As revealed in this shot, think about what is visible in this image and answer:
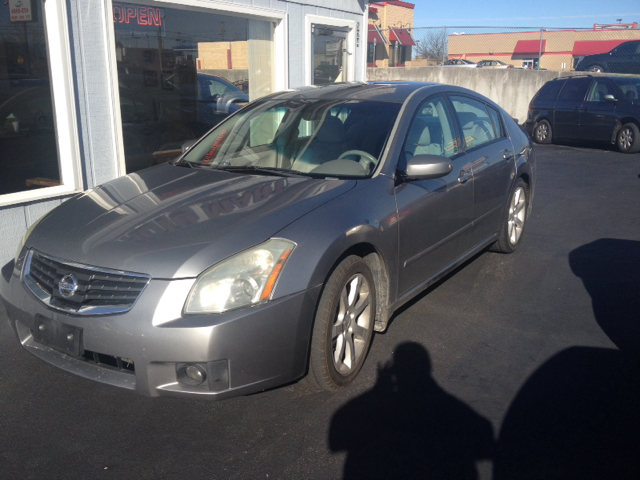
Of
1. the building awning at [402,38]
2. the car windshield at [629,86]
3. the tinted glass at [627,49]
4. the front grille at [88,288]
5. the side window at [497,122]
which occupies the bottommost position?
the front grille at [88,288]

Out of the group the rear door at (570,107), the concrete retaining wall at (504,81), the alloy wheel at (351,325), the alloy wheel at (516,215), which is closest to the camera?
the alloy wheel at (351,325)

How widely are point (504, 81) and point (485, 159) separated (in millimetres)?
14628

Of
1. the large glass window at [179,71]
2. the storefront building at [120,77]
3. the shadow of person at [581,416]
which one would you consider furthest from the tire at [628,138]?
the shadow of person at [581,416]

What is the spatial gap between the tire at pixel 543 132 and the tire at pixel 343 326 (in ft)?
40.0

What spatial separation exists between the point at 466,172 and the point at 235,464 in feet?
8.86

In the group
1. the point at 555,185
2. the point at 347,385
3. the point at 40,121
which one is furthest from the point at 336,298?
the point at 555,185

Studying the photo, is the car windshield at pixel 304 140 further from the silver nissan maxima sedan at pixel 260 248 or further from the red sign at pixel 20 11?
the red sign at pixel 20 11

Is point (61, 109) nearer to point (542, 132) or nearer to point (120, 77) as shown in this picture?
point (120, 77)

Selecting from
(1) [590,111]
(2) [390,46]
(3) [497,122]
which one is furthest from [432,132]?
(2) [390,46]

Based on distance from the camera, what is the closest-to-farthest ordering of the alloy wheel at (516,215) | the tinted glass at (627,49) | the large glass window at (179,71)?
the alloy wheel at (516,215) → the large glass window at (179,71) → the tinted glass at (627,49)

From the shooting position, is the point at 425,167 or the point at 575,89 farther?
the point at 575,89

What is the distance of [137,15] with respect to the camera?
20.3 feet

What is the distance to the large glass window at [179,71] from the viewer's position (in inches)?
249

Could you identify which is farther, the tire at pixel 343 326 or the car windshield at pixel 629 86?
the car windshield at pixel 629 86
